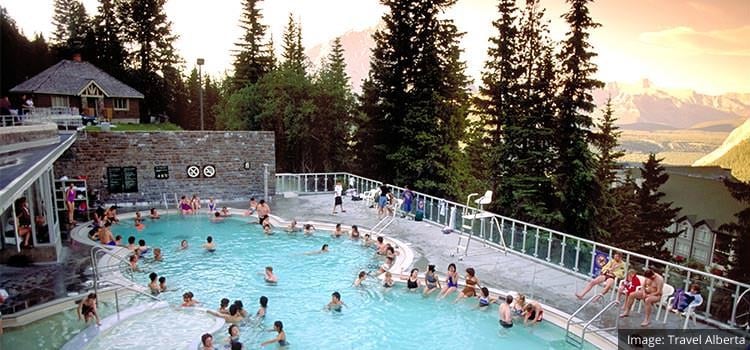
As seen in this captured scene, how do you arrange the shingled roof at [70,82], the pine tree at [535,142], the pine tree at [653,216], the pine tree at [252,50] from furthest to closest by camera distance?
1. the pine tree at [252,50]
2. the shingled roof at [70,82]
3. the pine tree at [653,216]
4. the pine tree at [535,142]

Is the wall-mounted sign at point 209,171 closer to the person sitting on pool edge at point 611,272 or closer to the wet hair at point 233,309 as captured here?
the wet hair at point 233,309

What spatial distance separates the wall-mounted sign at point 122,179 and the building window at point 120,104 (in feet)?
62.0

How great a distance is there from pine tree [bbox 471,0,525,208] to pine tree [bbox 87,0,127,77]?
34.8m

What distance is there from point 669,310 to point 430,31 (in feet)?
71.4

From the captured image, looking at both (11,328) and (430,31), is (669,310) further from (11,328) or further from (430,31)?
(430,31)

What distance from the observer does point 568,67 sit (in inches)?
811

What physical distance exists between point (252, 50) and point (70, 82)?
593 inches

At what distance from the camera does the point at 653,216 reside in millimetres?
31969

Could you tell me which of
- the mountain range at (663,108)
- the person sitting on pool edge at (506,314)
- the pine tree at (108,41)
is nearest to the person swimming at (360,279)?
the person sitting on pool edge at (506,314)

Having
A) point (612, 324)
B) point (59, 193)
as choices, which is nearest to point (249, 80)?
point (59, 193)

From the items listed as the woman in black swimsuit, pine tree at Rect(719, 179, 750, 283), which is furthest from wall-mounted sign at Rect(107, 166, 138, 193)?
pine tree at Rect(719, 179, 750, 283)

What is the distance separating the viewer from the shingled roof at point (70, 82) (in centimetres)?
3238

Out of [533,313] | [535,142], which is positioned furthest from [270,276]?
[535,142]

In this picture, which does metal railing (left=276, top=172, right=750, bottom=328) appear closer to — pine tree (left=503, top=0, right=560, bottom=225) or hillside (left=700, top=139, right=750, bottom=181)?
pine tree (left=503, top=0, right=560, bottom=225)
